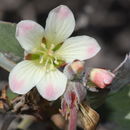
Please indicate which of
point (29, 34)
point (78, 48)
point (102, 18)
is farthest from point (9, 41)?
point (102, 18)

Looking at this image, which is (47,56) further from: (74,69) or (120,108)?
(120,108)

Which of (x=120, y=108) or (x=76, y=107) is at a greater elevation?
(x=76, y=107)

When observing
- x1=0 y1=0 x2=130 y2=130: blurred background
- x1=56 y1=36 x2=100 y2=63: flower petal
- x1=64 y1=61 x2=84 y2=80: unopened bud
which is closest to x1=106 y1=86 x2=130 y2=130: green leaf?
x1=56 y1=36 x2=100 y2=63: flower petal

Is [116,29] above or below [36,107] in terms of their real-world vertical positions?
below

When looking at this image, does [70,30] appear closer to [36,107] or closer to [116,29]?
[36,107]

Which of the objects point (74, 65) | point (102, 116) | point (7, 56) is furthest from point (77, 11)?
point (74, 65)

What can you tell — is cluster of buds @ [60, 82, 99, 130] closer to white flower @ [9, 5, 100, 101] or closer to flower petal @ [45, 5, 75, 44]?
white flower @ [9, 5, 100, 101]
